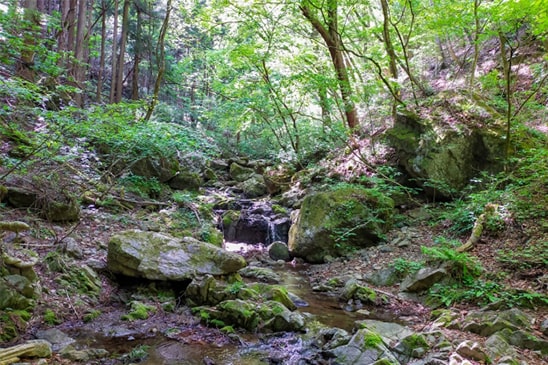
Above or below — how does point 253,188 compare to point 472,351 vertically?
above

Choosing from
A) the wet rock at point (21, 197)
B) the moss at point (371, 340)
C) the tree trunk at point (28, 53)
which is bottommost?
the moss at point (371, 340)

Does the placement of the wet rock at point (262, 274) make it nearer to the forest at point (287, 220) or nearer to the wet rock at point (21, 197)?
the forest at point (287, 220)

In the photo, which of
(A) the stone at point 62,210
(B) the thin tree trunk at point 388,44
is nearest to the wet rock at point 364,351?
(A) the stone at point 62,210

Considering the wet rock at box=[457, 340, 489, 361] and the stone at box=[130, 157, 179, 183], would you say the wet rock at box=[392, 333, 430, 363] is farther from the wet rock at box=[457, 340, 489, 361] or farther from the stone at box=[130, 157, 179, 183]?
the stone at box=[130, 157, 179, 183]

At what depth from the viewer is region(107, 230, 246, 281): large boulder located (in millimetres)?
5844

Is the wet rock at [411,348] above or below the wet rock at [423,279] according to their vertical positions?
below

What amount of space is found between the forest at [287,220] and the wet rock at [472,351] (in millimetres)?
20

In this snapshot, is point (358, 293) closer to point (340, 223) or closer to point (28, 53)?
point (340, 223)

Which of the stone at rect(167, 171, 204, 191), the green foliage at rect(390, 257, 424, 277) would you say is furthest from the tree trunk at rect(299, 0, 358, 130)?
the stone at rect(167, 171, 204, 191)

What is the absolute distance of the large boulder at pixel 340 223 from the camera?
9.03 metres

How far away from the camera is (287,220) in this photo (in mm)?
11391

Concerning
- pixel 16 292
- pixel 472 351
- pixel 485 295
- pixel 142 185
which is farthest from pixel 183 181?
pixel 472 351

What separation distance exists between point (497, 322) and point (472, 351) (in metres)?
0.88

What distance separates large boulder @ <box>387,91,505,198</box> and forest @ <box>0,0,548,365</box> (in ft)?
0.15
